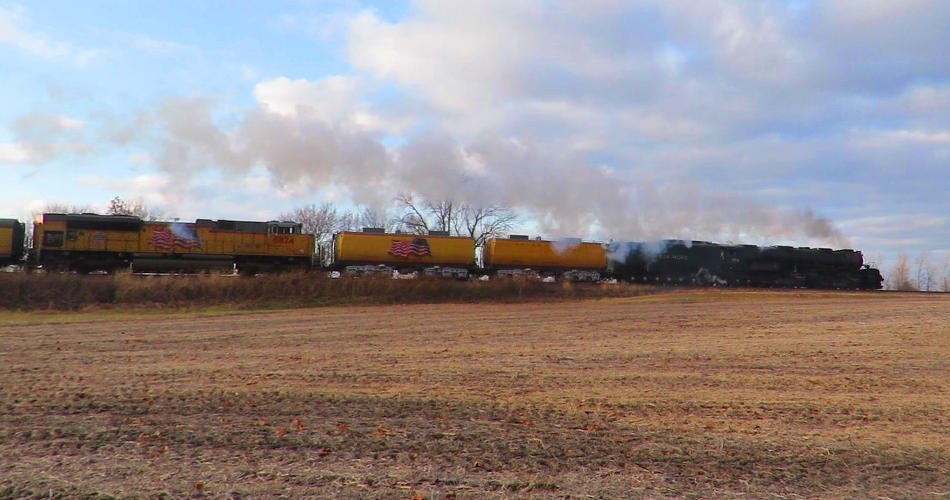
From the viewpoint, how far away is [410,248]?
39.3 meters

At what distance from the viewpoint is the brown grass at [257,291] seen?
99.0ft

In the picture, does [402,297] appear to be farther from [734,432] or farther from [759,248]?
[734,432]

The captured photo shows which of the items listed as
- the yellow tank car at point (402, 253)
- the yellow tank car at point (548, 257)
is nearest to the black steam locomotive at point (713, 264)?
the yellow tank car at point (548, 257)

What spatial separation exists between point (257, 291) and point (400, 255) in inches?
355

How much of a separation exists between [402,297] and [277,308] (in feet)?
20.7

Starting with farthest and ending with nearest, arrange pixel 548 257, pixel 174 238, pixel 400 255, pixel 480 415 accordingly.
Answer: pixel 548 257 → pixel 400 255 → pixel 174 238 → pixel 480 415

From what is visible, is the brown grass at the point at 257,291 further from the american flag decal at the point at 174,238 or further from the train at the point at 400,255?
the american flag decal at the point at 174,238

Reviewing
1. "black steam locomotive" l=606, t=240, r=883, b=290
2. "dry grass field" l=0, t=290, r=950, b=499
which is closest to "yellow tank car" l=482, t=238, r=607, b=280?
"black steam locomotive" l=606, t=240, r=883, b=290

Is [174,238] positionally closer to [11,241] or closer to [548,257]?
[11,241]

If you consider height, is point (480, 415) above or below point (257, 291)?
below

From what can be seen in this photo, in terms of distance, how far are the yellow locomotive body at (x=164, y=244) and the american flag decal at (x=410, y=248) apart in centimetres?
491

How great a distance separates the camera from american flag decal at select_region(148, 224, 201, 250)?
3666 cm

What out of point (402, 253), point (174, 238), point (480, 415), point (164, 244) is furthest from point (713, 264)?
point (480, 415)

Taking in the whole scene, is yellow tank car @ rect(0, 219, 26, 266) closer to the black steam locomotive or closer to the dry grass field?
the dry grass field
